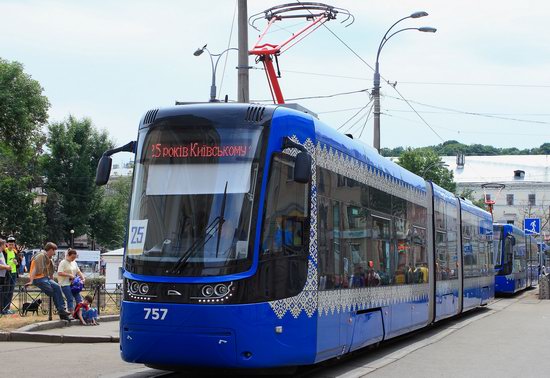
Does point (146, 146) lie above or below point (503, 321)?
above

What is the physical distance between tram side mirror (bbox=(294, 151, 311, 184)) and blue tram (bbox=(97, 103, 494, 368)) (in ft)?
0.05

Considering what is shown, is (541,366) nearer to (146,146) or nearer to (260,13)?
(146,146)

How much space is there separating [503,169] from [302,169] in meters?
109

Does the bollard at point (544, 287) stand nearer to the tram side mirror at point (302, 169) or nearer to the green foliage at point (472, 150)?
the tram side mirror at point (302, 169)

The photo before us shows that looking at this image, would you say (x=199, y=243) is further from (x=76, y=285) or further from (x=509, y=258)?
(x=509, y=258)

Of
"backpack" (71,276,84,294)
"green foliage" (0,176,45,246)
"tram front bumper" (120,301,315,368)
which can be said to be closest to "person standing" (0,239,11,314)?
"backpack" (71,276,84,294)

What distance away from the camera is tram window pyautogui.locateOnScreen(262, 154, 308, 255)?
934 centimetres

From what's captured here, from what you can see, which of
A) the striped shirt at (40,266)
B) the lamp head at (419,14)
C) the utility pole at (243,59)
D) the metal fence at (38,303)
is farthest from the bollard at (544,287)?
the striped shirt at (40,266)

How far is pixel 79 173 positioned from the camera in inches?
3004

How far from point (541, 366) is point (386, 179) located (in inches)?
159

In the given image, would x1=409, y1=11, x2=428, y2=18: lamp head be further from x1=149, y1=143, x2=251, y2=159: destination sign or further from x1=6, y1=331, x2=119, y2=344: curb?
x1=149, y1=143, x2=251, y2=159: destination sign

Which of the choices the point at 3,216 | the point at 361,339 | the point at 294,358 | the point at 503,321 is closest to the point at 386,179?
the point at 361,339

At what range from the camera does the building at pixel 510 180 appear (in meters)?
110

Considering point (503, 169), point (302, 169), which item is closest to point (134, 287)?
point (302, 169)
